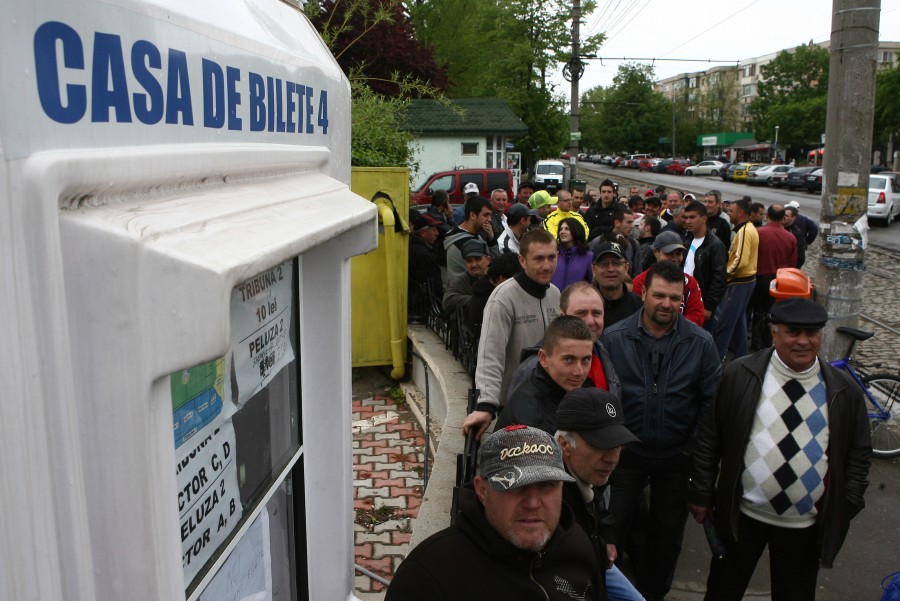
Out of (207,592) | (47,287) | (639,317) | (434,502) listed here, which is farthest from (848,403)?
(47,287)

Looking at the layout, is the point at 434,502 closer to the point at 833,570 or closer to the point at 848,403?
the point at 848,403

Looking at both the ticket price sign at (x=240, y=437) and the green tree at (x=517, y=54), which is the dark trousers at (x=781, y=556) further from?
the green tree at (x=517, y=54)

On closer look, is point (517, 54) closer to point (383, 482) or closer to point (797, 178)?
point (797, 178)

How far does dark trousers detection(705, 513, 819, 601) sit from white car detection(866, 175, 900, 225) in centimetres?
2500

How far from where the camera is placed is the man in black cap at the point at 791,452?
3615 millimetres

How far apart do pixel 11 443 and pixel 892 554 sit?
17.6 feet

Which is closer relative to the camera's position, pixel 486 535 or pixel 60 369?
pixel 60 369

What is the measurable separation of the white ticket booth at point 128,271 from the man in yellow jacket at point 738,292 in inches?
280

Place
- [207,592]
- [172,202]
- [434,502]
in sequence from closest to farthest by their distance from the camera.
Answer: [172,202]
[207,592]
[434,502]

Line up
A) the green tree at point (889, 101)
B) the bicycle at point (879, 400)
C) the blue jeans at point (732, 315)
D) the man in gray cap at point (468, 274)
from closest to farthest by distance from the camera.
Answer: the man in gray cap at point (468, 274), the bicycle at point (879, 400), the blue jeans at point (732, 315), the green tree at point (889, 101)

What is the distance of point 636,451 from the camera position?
164 inches

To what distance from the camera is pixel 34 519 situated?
1032 millimetres

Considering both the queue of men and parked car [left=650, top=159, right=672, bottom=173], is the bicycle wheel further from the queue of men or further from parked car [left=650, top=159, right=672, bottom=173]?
parked car [left=650, top=159, right=672, bottom=173]

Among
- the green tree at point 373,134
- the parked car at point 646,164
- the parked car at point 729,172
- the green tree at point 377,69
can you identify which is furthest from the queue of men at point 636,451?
the parked car at point 646,164
